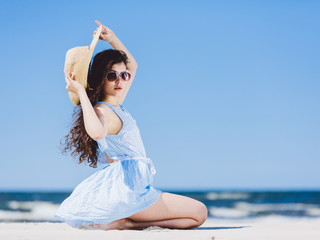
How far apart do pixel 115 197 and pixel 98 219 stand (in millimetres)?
258

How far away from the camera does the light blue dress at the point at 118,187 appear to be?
12.5 feet

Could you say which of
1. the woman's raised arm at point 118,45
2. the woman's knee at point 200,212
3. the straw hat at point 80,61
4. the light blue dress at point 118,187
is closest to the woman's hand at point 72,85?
the straw hat at point 80,61

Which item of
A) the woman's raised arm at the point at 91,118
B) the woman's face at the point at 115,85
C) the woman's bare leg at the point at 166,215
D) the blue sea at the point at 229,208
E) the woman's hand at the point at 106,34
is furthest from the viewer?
the blue sea at the point at 229,208

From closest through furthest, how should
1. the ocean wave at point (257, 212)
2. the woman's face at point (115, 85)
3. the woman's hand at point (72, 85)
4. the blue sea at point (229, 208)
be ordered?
the woman's hand at point (72, 85)
the woman's face at point (115, 85)
the blue sea at point (229, 208)
the ocean wave at point (257, 212)

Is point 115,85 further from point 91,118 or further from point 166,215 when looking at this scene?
point 166,215

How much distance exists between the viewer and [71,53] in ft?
13.0

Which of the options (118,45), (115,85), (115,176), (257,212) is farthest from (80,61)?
(257,212)

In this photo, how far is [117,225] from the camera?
3.91 meters

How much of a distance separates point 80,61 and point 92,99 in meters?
0.39

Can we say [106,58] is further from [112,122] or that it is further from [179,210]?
[179,210]

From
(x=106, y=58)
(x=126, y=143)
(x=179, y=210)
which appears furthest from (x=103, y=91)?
(x=179, y=210)

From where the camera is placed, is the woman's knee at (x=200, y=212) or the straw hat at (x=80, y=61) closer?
the straw hat at (x=80, y=61)

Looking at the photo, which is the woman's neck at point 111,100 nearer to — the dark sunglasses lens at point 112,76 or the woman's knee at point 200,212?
the dark sunglasses lens at point 112,76

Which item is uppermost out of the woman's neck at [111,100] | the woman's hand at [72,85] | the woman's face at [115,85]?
the woman's face at [115,85]
